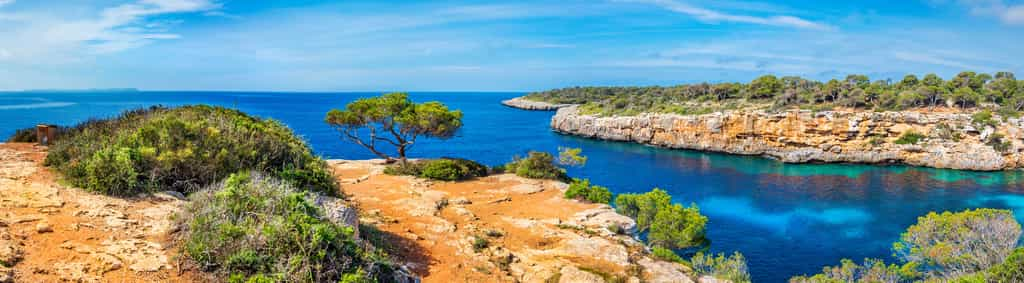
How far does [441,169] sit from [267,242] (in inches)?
565

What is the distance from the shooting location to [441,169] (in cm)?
2170

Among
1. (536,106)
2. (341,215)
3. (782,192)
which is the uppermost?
(536,106)

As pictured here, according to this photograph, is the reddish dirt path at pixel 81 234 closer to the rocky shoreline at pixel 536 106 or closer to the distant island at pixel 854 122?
the distant island at pixel 854 122

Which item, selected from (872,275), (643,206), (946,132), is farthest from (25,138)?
(946,132)

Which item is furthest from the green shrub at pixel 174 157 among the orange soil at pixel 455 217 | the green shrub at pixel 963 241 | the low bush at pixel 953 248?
the green shrub at pixel 963 241

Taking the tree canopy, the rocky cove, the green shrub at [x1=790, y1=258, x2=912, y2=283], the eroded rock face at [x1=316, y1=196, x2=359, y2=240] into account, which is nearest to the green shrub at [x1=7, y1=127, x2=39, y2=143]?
the tree canopy

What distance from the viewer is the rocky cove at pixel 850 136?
45.8 meters

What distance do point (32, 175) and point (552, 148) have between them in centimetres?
5135

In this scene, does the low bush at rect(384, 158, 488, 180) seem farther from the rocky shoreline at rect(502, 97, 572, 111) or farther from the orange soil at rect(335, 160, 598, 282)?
the rocky shoreline at rect(502, 97, 572, 111)

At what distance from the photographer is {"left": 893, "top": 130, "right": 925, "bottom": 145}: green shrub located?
48.2 metres

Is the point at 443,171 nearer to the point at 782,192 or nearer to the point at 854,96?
the point at 782,192

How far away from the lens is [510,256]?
11.8 meters

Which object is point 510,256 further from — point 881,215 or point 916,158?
point 916,158

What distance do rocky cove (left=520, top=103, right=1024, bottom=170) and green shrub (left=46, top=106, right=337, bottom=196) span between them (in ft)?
160
